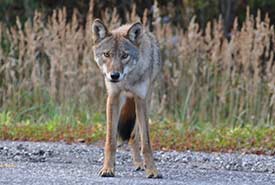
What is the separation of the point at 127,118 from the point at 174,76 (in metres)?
4.57

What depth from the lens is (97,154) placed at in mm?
10508

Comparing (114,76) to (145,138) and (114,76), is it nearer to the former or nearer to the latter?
(114,76)

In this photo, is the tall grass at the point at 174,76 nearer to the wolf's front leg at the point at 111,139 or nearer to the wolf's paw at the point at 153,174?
the wolf's front leg at the point at 111,139

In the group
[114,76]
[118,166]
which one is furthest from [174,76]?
[114,76]

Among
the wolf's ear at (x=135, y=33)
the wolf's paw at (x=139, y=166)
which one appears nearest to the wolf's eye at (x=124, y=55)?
the wolf's ear at (x=135, y=33)

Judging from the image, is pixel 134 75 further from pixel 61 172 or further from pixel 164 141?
pixel 164 141

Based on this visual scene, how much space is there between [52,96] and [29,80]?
1.64ft

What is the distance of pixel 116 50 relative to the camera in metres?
8.68

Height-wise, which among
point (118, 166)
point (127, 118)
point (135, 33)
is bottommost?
point (118, 166)

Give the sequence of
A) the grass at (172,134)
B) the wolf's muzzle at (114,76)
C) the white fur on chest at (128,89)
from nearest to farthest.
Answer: the wolf's muzzle at (114,76) < the white fur on chest at (128,89) < the grass at (172,134)

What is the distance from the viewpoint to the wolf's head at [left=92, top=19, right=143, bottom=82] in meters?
8.51

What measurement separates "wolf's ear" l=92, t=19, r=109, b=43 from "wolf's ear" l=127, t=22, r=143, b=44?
0.71ft

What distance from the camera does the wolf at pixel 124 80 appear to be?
28.2ft

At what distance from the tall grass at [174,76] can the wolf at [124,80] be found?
4223 millimetres
